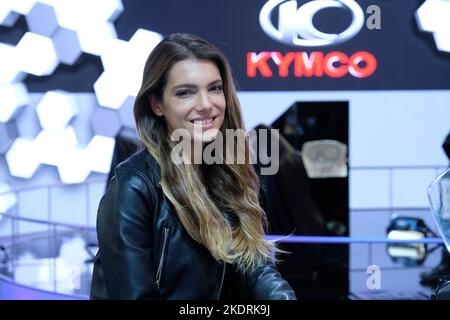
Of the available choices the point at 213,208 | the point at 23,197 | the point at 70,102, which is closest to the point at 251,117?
the point at 70,102

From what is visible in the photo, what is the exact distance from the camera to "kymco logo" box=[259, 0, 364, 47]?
7.25 ft

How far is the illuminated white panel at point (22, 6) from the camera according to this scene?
88.8 inches

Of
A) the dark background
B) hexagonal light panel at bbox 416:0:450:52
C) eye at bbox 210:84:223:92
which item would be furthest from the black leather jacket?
hexagonal light panel at bbox 416:0:450:52

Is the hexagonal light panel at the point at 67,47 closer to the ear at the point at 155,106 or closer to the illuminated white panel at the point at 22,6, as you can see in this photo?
the illuminated white panel at the point at 22,6

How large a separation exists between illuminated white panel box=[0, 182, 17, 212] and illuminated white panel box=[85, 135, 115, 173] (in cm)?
30

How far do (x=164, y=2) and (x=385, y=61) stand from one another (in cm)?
79

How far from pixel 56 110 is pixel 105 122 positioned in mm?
177

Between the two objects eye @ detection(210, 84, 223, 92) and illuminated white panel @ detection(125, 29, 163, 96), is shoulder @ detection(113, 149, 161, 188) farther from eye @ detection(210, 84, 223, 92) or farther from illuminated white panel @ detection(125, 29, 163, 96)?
illuminated white panel @ detection(125, 29, 163, 96)

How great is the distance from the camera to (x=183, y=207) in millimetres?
1243

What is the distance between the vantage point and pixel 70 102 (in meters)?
2.36

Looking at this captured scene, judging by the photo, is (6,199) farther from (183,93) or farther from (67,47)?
(183,93)
